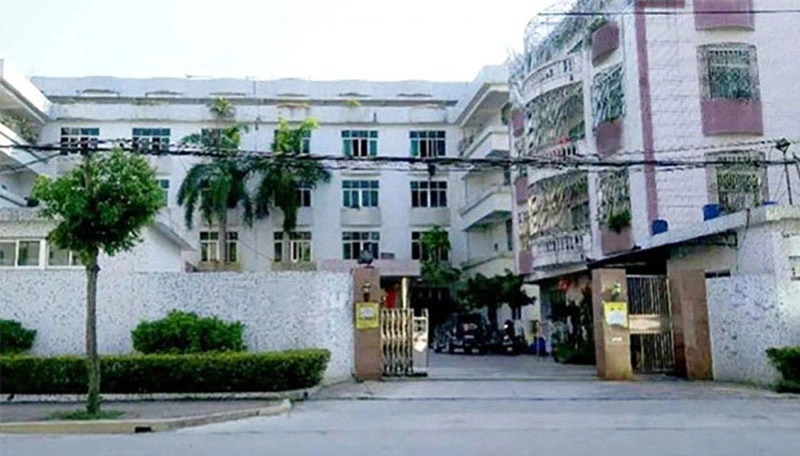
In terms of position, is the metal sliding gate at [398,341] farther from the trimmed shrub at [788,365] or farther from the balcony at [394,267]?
the balcony at [394,267]

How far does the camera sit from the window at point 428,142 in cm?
3966

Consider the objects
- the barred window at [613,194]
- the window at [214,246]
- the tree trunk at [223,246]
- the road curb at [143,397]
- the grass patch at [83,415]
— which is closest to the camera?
the grass patch at [83,415]

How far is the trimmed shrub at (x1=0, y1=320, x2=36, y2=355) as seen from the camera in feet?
48.2

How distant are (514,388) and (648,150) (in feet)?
31.7

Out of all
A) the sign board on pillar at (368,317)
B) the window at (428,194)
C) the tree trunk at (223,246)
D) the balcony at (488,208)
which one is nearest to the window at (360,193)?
the window at (428,194)

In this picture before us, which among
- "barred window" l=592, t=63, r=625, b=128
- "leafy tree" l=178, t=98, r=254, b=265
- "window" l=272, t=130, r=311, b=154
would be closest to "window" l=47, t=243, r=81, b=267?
"barred window" l=592, t=63, r=625, b=128

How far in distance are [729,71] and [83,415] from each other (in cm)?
1945

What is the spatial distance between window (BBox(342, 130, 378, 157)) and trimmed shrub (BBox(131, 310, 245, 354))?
25.0 m

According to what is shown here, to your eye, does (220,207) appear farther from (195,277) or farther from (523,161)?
(523,161)

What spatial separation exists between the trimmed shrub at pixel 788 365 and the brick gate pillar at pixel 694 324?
2.31m

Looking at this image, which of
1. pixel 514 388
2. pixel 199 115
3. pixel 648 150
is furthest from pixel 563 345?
pixel 199 115

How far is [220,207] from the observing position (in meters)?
34.7

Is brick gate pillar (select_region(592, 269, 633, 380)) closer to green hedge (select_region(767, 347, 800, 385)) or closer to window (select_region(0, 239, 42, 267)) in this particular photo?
green hedge (select_region(767, 347, 800, 385))

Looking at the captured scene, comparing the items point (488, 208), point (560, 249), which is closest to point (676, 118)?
point (560, 249)
